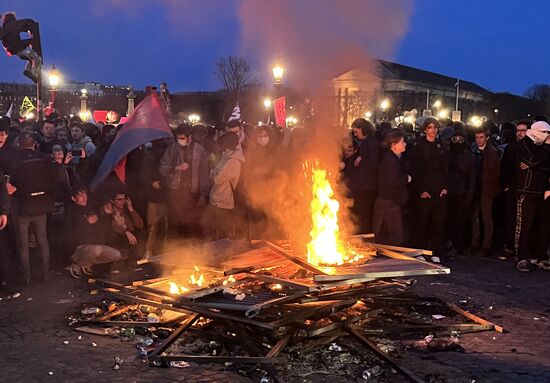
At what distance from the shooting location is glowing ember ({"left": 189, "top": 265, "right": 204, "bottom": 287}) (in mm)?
6496

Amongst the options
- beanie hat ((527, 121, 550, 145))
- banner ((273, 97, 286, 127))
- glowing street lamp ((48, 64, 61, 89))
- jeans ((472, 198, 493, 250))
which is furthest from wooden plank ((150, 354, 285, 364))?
glowing street lamp ((48, 64, 61, 89))

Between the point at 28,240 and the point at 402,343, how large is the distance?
550 centimetres

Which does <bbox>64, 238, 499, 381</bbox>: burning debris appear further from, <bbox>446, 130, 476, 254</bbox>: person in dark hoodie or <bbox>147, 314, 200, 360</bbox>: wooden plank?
<bbox>446, 130, 476, 254</bbox>: person in dark hoodie

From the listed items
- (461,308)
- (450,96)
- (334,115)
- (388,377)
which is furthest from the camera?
(450,96)

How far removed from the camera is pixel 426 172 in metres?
9.48

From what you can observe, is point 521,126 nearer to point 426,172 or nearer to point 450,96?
point 426,172

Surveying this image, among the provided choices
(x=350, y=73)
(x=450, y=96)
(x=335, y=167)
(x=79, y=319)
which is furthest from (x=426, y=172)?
(x=450, y=96)

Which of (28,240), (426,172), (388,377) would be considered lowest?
(388,377)

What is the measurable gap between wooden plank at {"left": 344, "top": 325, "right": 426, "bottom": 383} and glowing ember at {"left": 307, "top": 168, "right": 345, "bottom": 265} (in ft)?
2.67

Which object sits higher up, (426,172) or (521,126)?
(521,126)

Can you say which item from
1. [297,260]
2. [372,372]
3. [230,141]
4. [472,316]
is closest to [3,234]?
[230,141]

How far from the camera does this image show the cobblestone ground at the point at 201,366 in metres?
5.14

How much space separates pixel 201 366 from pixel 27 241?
3918 millimetres

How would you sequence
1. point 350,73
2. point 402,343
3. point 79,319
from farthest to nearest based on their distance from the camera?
point 350,73 < point 79,319 < point 402,343
